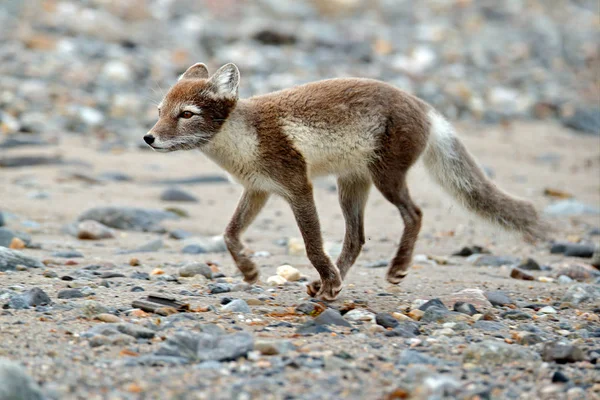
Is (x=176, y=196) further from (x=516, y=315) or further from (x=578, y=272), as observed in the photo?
(x=516, y=315)

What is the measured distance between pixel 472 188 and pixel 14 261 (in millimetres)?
3380

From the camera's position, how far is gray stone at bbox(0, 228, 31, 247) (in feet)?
23.7

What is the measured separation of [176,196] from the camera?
384 inches

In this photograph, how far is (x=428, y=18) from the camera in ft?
71.5

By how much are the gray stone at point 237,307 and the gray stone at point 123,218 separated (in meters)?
3.41

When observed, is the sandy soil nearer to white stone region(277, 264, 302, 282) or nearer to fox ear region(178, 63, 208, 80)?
white stone region(277, 264, 302, 282)

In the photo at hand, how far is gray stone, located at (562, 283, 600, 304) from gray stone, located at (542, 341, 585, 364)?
1.55 metres

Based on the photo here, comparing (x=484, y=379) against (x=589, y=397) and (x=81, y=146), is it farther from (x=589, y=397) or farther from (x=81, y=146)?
(x=81, y=146)

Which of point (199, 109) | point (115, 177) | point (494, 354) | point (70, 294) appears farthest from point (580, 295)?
point (115, 177)

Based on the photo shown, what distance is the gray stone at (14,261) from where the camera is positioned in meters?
6.15

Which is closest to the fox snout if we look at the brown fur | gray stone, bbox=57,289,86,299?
the brown fur

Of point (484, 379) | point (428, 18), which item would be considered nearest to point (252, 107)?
point (484, 379)

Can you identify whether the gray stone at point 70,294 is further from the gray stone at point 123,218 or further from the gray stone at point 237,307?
the gray stone at point 123,218

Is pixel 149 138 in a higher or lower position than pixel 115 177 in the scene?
higher
